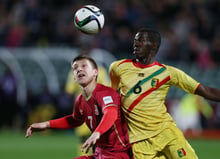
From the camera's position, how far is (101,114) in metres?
5.90

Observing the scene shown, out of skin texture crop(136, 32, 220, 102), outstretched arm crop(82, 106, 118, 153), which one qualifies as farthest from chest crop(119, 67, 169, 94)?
outstretched arm crop(82, 106, 118, 153)

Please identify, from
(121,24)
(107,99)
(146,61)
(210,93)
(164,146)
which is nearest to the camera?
(107,99)

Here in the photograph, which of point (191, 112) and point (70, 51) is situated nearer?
point (191, 112)

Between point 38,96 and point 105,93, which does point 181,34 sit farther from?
point 105,93

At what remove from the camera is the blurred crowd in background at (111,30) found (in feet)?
50.8

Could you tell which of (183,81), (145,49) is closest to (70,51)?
(145,49)

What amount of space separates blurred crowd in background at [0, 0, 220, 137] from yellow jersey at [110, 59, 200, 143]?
860 centimetres

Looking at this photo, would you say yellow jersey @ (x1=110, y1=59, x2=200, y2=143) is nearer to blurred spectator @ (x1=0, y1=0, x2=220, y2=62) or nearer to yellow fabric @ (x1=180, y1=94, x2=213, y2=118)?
yellow fabric @ (x1=180, y1=94, x2=213, y2=118)

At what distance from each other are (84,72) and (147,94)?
0.78 m

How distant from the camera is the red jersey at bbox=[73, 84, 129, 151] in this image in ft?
19.1

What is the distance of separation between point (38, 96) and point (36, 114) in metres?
0.48

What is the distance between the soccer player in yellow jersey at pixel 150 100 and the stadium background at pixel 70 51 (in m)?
7.46

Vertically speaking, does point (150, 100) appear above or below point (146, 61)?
below

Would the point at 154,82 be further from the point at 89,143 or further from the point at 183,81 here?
the point at 89,143
